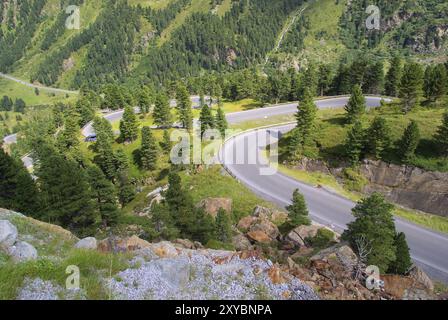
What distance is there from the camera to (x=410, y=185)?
44719 millimetres

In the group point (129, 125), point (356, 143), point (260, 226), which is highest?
point (356, 143)

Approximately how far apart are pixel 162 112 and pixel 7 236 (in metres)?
66.9

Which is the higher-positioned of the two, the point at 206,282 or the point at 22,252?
the point at 22,252

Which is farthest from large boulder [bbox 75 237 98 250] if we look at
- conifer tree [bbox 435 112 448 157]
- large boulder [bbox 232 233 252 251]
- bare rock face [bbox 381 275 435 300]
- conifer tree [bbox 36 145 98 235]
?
conifer tree [bbox 435 112 448 157]

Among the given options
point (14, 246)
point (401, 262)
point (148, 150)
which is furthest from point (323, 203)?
point (148, 150)

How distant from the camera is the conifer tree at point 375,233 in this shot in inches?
838

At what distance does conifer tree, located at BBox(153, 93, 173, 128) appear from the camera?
79938mm

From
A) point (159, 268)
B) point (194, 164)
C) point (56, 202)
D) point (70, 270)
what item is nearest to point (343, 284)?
point (159, 268)

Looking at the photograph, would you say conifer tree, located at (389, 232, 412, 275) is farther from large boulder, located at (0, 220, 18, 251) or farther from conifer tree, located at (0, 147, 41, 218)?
conifer tree, located at (0, 147, 41, 218)

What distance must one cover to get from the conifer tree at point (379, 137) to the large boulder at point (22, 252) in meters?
45.5

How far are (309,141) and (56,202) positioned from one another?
3947cm

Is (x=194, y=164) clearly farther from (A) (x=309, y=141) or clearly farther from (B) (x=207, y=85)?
(B) (x=207, y=85)

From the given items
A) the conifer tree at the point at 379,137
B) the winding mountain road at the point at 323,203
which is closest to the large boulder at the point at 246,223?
the winding mountain road at the point at 323,203

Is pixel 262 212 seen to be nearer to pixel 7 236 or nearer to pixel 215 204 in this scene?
pixel 215 204
